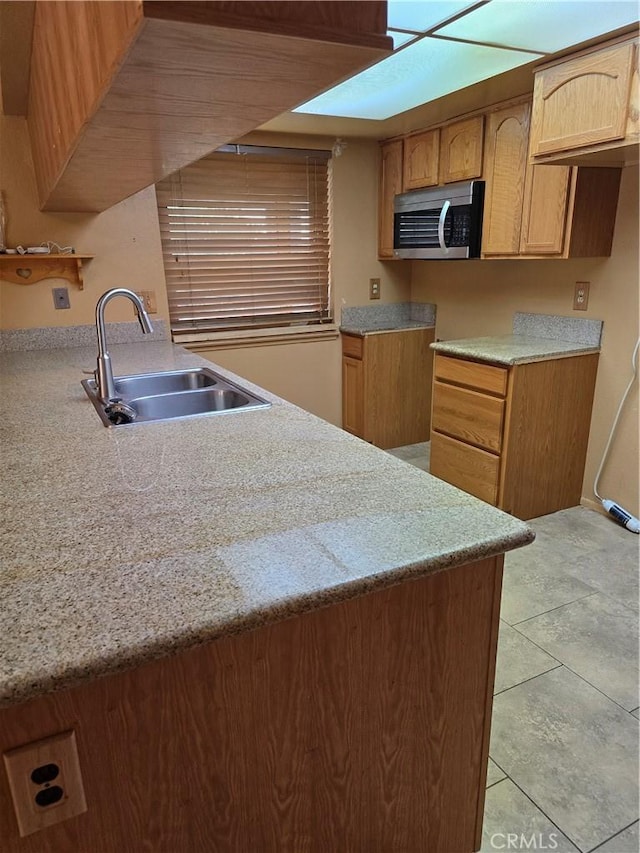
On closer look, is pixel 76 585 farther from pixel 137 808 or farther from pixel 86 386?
pixel 86 386

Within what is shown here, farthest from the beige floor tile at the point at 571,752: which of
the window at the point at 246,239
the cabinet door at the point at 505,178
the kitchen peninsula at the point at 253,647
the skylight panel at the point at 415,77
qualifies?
the window at the point at 246,239

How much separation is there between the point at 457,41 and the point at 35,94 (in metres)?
1.56

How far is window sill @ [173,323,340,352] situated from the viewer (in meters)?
3.60

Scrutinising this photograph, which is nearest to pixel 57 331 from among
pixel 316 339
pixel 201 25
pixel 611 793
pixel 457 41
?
pixel 316 339

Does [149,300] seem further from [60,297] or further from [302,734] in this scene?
[302,734]

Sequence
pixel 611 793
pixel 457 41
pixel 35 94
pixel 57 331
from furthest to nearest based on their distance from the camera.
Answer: pixel 57 331 → pixel 457 41 → pixel 35 94 → pixel 611 793

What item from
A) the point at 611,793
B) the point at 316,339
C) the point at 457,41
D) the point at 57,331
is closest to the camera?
the point at 611,793

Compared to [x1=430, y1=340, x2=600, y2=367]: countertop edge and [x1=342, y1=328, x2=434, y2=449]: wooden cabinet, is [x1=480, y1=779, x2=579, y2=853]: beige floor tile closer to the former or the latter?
[x1=430, y1=340, x2=600, y2=367]: countertop edge

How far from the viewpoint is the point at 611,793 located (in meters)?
1.48

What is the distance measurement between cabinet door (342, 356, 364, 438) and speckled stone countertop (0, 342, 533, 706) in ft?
8.18

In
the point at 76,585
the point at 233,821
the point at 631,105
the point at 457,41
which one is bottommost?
the point at 233,821

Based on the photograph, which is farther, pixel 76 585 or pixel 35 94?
pixel 35 94

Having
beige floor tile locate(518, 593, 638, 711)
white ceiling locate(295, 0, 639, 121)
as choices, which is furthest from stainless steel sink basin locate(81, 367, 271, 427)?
beige floor tile locate(518, 593, 638, 711)

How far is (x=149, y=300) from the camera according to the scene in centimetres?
296
